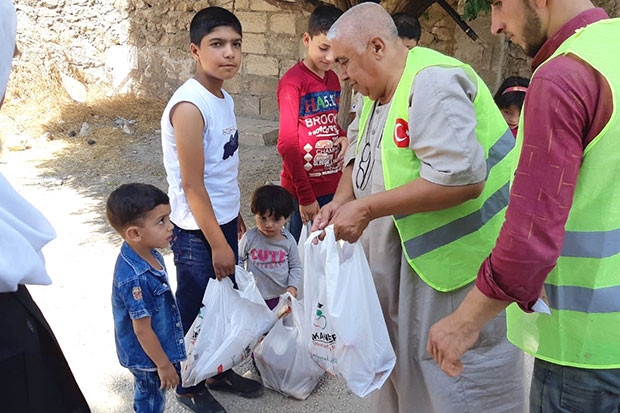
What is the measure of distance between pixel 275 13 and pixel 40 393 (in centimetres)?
767

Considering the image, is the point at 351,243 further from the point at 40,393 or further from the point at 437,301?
the point at 40,393

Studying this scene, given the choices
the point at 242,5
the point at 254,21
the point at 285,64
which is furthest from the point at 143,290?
the point at 242,5

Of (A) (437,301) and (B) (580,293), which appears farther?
(A) (437,301)

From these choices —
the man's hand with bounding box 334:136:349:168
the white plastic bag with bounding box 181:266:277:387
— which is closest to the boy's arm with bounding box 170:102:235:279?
the white plastic bag with bounding box 181:266:277:387

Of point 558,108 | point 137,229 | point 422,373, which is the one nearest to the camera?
point 558,108

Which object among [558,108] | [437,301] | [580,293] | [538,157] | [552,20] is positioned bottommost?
[437,301]

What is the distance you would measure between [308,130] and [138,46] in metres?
7.69

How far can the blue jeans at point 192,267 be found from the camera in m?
2.55

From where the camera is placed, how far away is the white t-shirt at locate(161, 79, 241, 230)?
2418mm

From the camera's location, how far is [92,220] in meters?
5.43

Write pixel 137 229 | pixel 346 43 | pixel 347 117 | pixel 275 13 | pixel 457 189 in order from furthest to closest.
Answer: pixel 275 13 → pixel 347 117 → pixel 137 229 → pixel 346 43 → pixel 457 189

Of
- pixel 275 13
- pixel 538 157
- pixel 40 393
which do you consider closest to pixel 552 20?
pixel 538 157

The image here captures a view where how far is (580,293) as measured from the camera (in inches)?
50.6

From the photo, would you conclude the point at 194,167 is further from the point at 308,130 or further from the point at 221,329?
the point at 308,130
